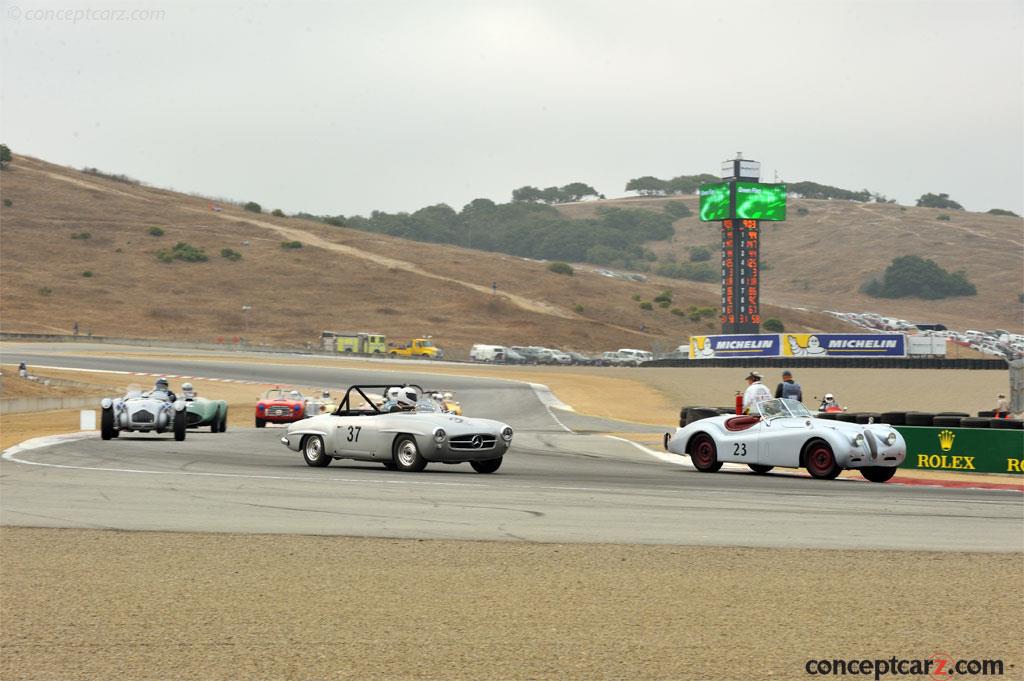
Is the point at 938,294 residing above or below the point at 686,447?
above

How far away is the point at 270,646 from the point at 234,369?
2274 inches

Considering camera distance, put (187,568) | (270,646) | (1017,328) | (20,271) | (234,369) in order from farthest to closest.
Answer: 1. (1017,328)
2. (20,271)
3. (234,369)
4. (187,568)
5. (270,646)

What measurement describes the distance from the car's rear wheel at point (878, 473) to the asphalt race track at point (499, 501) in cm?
68

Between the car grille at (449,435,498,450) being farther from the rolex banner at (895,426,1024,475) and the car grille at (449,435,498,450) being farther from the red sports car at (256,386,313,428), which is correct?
Result: the red sports car at (256,386,313,428)

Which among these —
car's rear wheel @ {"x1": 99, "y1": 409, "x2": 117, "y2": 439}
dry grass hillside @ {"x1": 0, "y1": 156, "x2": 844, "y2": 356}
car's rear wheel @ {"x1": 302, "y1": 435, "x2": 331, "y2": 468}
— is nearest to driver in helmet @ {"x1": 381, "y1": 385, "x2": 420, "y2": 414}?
car's rear wheel @ {"x1": 302, "y1": 435, "x2": 331, "y2": 468}

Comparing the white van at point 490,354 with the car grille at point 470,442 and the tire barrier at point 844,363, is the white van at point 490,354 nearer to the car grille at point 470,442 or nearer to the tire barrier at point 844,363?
the tire barrier at point 844,363

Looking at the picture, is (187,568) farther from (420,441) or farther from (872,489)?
(872,489)

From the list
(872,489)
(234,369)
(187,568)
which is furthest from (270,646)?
(234,369)

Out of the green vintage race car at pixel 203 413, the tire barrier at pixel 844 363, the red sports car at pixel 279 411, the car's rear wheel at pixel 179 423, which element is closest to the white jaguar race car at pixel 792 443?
the car's rear wheel at pixel 179 423

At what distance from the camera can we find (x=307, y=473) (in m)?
18.4

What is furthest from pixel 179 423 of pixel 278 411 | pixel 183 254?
pixel 183 254

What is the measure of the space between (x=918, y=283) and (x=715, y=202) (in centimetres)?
9945

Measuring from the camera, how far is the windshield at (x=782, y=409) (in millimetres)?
19469

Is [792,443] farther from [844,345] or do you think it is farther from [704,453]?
[844,345]
